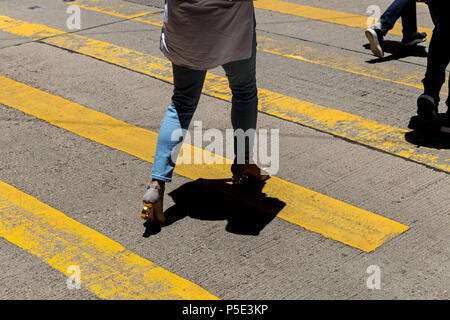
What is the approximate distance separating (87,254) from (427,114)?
2603 mm

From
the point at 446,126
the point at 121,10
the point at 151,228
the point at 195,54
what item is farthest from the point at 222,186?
the point at 121,10

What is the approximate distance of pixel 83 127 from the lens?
202 inches

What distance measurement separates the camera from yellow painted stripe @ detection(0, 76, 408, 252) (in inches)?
148

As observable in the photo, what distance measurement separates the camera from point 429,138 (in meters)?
4.90

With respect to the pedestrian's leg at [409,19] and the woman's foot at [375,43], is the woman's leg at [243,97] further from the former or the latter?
the pedestrian's leg at [409,19]

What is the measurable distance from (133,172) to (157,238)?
2.73 feet


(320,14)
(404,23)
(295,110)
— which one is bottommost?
(295,110)

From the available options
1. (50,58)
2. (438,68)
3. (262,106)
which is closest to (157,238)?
(262,106)

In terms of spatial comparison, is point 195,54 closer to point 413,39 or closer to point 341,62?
point 341,62

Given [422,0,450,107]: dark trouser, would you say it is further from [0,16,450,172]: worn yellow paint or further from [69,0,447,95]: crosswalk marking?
[69,0,447,95]: crosswalk marking

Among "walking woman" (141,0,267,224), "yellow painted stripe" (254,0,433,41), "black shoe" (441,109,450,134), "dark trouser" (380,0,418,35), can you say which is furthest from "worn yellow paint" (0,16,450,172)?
"yellow painted stripe" (254,0,433,41)

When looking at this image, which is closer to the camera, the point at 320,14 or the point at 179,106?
the point at 179,106

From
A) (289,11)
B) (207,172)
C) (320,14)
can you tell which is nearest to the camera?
(207,172)

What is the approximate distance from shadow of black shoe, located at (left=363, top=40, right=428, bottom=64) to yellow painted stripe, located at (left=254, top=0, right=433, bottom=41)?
0.45m
